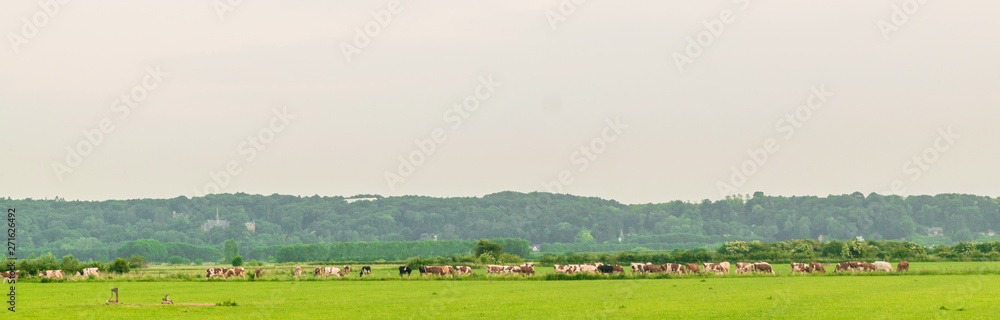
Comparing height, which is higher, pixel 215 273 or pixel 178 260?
pixel 178 260

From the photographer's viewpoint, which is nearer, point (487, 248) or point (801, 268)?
point (801, 268)

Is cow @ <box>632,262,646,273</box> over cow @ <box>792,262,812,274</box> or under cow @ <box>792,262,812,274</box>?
over

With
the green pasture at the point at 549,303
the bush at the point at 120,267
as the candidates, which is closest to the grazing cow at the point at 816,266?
the green pasture at the point at 549,303

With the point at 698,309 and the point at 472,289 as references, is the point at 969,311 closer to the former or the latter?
the point at 698,309

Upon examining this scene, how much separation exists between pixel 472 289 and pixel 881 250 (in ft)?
185

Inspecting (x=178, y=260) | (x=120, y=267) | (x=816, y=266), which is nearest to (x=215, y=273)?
(x=120, y=267)

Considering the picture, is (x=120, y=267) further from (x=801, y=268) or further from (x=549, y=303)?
(x=549, y=303)

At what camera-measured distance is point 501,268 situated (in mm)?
70500

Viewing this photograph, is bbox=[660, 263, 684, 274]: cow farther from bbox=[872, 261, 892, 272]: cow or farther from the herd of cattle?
bbox=[872, 261, 892, 272]: cow

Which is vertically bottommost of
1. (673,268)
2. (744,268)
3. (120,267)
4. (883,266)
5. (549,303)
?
(549,303)

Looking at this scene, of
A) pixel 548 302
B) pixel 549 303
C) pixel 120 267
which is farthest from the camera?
pixel 120 267

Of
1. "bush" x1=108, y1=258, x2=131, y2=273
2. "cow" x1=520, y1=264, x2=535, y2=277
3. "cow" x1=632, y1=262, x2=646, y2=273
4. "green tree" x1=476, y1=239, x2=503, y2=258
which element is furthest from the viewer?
"green tree" x1=476, y1=239, x2=503, y2=258

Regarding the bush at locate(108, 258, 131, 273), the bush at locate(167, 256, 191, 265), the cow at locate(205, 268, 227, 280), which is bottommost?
the cow at locate(205, 268, 227, 280)

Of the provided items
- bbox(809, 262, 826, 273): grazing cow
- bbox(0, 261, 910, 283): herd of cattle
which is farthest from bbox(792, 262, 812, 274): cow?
bbox(809, 262, 826, 273): grazing cow
